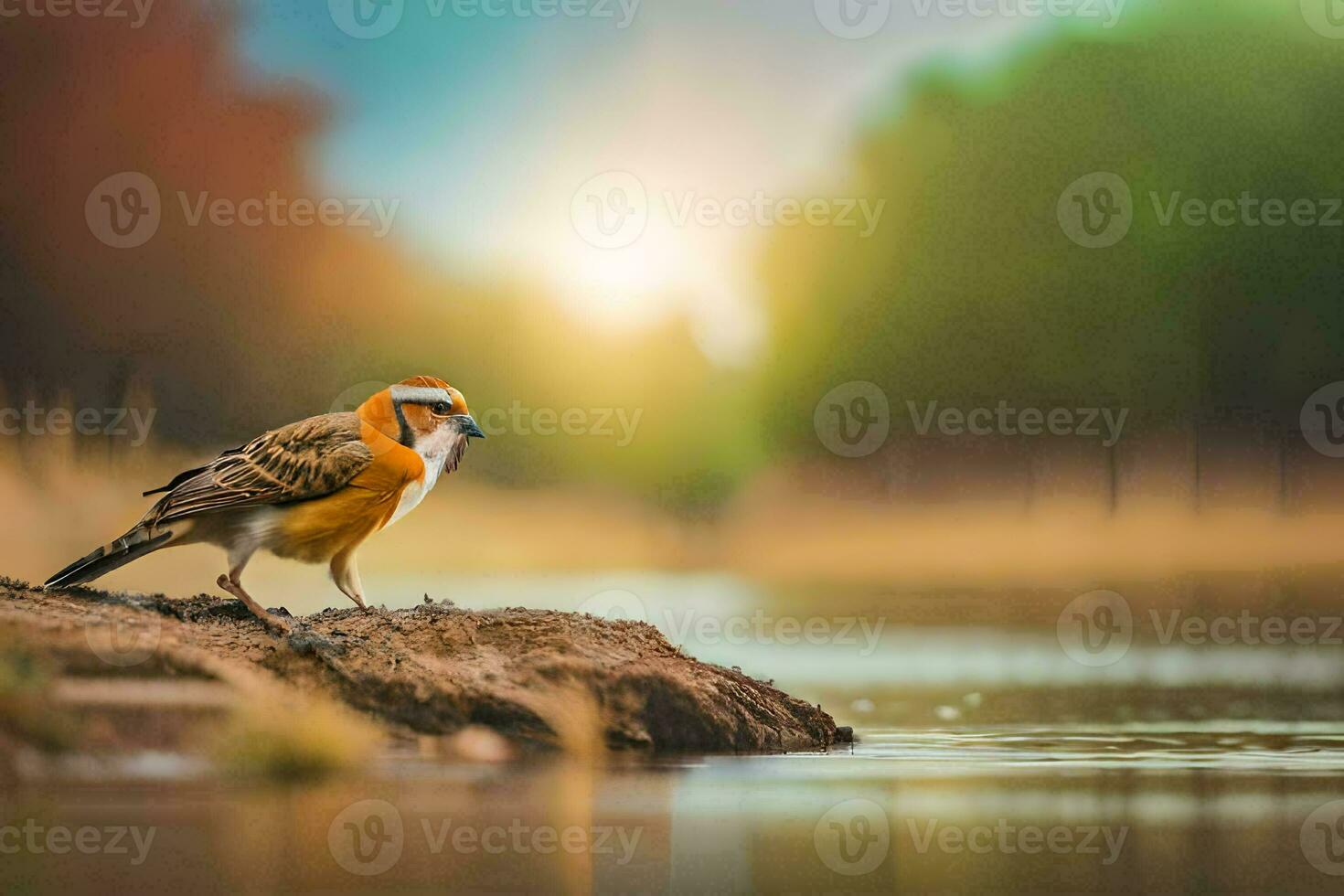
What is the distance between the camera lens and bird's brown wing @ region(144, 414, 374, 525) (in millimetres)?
7254

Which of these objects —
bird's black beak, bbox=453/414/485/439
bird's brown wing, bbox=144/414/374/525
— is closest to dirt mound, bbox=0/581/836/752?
bird's brown wing, bbox=144/414/374/525

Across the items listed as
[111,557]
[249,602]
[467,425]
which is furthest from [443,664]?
[111,557]

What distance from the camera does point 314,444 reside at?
24.3 ft

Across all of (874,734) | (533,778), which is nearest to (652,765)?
(533,778)

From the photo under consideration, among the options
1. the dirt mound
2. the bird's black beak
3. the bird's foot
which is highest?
the bird's black beak

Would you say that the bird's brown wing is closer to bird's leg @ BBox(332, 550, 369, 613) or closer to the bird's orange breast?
the bird's orange breast

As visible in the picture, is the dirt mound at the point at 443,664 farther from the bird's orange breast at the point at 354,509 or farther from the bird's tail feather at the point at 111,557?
the bird's orange breast at the point at 354,509

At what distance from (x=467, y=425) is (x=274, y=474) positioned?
3.47ft

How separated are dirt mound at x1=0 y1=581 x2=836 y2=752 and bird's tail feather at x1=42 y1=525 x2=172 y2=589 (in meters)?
0.09

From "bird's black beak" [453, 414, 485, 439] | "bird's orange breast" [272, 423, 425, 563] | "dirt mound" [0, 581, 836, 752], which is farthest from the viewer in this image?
"bird's black beak" [453, 414, 485, 439]

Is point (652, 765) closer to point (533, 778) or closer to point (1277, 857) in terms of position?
point (533, 778)

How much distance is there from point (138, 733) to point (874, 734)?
157 inches

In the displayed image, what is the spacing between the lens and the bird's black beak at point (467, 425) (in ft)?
24.6

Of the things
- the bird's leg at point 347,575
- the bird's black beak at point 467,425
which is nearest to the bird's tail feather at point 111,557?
the bird's leg at point 347,575
